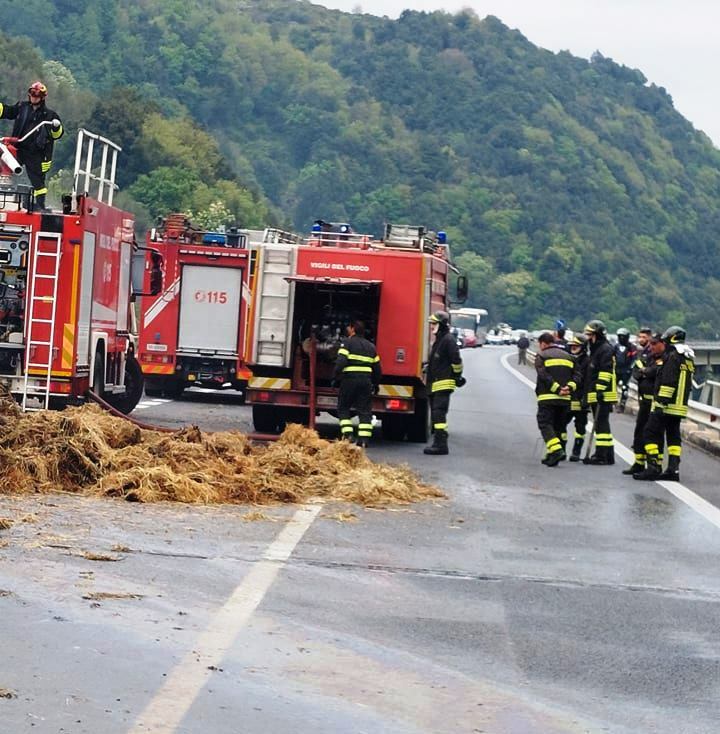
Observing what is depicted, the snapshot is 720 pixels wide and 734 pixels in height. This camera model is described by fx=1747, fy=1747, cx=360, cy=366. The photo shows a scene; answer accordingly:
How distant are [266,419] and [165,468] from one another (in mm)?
7824

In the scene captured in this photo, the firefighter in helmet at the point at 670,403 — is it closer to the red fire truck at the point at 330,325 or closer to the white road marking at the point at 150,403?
the red fire truck at the point at 330,325

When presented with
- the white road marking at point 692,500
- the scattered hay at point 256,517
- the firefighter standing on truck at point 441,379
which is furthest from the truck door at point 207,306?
the scattered hay at point 256,517

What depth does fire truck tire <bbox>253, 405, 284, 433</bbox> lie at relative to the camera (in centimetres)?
2167

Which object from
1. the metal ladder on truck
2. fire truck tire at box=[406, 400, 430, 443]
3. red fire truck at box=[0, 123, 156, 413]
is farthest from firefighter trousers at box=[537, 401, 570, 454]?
the metal ladder on truck

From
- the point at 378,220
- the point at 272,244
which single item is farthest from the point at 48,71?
the point at 272,244

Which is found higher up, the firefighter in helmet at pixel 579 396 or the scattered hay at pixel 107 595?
the firefighter in helmet at pixel 579 396

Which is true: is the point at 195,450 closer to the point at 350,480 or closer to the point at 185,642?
the point at 350,480

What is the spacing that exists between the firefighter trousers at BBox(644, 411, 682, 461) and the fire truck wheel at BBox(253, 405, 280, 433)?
527cm

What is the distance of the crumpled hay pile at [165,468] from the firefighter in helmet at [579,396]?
4.67 metres

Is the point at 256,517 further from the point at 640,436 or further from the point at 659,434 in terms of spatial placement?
the point at 640,436

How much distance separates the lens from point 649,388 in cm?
1867

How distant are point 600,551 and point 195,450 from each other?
3.95m

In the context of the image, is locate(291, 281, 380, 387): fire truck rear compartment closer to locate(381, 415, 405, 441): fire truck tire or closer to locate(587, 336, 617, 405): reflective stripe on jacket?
locate(381, 415, 405, 441): fire truck tire

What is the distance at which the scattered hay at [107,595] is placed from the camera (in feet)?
28.5
